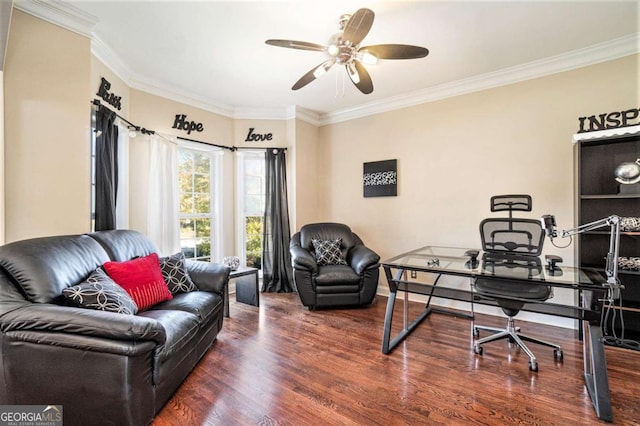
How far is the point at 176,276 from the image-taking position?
2.47 metres

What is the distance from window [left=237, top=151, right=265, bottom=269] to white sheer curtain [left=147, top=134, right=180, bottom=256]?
1.03m

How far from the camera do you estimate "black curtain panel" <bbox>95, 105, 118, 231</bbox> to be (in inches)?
99.6

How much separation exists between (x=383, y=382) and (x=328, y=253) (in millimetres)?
1906

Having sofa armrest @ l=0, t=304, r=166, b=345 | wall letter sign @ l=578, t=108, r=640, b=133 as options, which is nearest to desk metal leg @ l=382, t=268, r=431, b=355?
sofa armrest @ l=0, t=304, r=166, b=345

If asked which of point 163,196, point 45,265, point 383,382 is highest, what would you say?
point 163,196

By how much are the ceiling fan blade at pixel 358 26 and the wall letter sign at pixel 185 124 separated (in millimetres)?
2572

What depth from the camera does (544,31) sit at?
2416mm

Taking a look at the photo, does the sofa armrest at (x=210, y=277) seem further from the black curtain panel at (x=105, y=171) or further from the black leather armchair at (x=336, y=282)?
the black leather armchair at (x=336, y=282)

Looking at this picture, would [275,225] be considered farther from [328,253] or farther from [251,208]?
[328,253]

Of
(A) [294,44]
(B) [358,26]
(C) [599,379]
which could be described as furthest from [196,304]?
(C) [599,379]

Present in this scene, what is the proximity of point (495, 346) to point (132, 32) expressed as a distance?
4.23 m

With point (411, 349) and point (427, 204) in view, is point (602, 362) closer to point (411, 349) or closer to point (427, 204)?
point (411, 349)

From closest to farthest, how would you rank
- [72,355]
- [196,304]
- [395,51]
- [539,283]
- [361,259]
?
[72,355], [539,283], [395,51], [196,304], [361,259]

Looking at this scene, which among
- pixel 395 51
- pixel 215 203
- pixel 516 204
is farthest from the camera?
pixel 215 203
